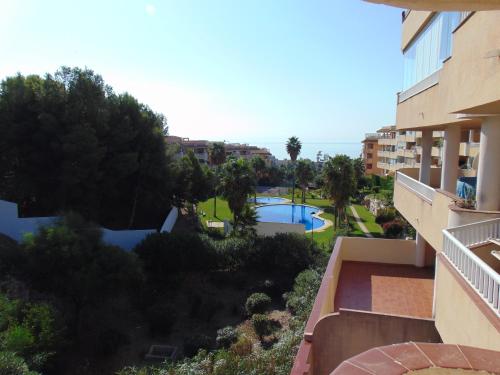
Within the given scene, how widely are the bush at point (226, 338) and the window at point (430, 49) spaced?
37.1 feet

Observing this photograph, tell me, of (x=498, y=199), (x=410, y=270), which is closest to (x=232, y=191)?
(x=410, y=270)

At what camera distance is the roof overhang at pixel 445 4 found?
3.64 m

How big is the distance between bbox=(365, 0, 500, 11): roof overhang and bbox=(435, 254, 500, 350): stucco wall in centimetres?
337

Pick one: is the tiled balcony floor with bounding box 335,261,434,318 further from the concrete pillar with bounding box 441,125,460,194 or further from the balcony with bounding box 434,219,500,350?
the balcony with bounding box 434,219,500,350

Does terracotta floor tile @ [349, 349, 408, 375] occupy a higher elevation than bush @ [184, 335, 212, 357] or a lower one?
higher

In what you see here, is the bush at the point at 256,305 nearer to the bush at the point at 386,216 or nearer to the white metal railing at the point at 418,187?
the white metal railing at the point at 418,187

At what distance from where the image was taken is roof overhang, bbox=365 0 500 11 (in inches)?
143

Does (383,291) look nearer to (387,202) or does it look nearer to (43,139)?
(43,139)

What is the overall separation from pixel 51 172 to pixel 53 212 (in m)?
2.28

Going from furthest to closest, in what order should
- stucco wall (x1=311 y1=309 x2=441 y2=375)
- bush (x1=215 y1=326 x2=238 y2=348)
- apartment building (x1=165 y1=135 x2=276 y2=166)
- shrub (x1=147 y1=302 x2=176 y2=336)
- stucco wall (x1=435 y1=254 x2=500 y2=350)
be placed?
apartment building (x1=165 y1=135 x2=276 y2=166) < shrub (x1=147 y1=302 x2=176 y2=336) < bush (x1=215 y1=326 x2=238 y2=348) < stucco wall (x1=311 y1=309 x2=441 y2=375) < stucco wall (x1=435 y1=254 x2=500 y2=350)

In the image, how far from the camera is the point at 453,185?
1104 centimetres

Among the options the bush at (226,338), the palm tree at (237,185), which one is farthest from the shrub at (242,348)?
the palm tree at (237,185)

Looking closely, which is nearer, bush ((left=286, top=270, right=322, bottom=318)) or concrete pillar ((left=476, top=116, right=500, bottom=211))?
concrete pillar ((left=476, top=116, right=500, bottom=211))

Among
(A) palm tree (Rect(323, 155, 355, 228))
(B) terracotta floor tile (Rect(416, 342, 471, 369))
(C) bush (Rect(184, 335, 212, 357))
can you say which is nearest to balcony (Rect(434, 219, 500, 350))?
(B) terracotta floor tile (Rect(416, 342, 471, 369))
